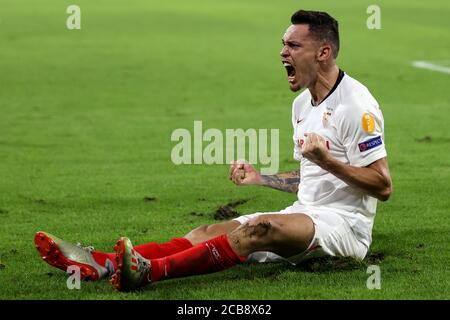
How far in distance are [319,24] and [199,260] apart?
187 centimetres

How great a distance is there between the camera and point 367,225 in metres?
7.27

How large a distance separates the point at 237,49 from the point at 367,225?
23081 millimetres

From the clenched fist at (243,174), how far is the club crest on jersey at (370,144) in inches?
34.4

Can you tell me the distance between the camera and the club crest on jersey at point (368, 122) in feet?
23.0

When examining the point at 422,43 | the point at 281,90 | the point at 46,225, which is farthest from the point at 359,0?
the point at 46,225

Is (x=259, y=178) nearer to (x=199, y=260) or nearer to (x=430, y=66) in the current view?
(x=199, y=260)

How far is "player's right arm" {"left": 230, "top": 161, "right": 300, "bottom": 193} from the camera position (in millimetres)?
7480

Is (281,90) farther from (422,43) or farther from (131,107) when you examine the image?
(422,43)

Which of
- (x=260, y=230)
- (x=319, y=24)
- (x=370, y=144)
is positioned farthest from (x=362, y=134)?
(x=260, y=230)

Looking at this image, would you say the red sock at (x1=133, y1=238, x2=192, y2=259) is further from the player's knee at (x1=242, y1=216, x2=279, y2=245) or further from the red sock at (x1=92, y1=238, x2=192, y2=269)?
the player's knee at (x1=242, y1=216, x2=279, y2=245)

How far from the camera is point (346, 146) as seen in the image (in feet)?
23.5

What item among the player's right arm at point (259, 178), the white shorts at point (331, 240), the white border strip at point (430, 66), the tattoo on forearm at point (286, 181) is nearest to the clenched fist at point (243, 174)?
the player's right arm at point (259, 178)

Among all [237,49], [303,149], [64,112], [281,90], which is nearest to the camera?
[303,149]

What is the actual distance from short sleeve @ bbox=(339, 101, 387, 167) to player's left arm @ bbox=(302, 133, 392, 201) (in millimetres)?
62
